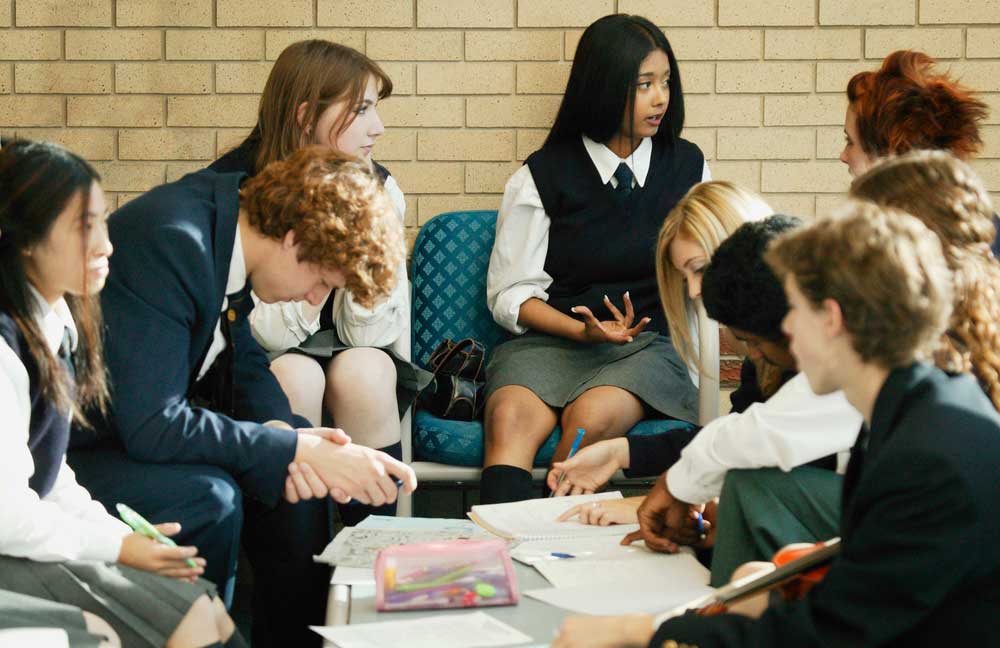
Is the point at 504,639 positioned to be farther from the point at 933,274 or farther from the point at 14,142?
the point at 14,142

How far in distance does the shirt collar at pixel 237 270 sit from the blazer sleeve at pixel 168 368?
0.28 feet

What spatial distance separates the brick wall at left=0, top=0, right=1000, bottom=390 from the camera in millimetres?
4137

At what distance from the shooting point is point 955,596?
156 cm

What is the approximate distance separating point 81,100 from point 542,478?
2.05 m

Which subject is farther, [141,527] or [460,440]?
[460,440]

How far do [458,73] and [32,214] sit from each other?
2227 millimetres

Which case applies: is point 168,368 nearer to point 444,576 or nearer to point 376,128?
point 444,576

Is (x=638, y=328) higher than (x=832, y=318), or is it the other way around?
(x=832, y=318)

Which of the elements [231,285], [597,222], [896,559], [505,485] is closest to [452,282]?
[597,222]

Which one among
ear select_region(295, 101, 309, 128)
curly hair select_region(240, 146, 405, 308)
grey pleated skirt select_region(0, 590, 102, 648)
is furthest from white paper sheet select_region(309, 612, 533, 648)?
ear select_region(295, 101, 309, 128)

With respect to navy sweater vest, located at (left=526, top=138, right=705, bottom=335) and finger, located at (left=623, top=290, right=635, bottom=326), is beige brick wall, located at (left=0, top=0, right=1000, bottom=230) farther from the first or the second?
finger, located at (left=623, top=290, right=635, bottom=326)

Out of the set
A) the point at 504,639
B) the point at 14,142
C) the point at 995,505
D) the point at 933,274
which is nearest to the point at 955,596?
the point at 995,505

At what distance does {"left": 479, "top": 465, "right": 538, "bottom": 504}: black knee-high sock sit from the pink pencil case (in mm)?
1017

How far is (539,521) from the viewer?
2688 millimetres
